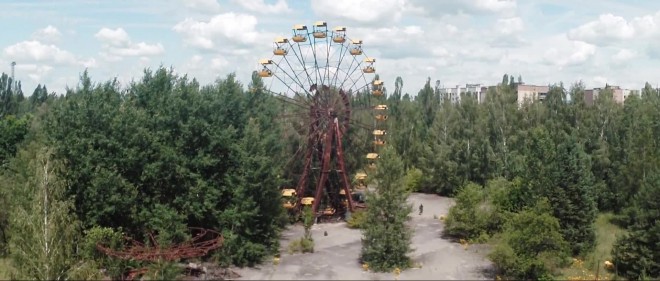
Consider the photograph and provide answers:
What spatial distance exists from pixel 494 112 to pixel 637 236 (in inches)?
966

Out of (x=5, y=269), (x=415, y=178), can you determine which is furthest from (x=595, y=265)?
(x=5, y=269)

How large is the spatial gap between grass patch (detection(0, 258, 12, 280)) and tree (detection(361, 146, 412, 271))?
16.2 m

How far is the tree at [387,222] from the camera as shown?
28.1 m

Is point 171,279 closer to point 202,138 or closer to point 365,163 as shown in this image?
point 202,138

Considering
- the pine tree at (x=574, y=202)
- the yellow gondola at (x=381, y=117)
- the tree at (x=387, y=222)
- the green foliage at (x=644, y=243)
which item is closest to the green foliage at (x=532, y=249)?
the green foliage at (x=644, y=243)

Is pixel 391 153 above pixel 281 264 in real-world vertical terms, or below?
above

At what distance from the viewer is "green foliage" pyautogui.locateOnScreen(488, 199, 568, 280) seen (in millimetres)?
25703

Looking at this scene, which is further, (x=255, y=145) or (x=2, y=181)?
(x=2, y=181)

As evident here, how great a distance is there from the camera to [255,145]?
30.1 meters

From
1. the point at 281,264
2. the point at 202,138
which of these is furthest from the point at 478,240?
the point at 202,138

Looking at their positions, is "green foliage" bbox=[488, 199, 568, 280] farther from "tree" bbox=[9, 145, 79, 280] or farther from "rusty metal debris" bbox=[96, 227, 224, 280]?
"tree" bbox=[9, 145, 79, 280]

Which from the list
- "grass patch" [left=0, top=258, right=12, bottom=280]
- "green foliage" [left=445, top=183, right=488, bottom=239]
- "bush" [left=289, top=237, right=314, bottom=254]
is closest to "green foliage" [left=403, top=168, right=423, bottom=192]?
"green foliage" [left=445, top=183, right=488, bottom=239]

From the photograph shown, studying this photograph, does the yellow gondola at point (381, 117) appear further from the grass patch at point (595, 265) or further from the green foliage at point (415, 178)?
the grass patch at point (595, 265)

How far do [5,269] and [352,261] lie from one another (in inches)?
655
